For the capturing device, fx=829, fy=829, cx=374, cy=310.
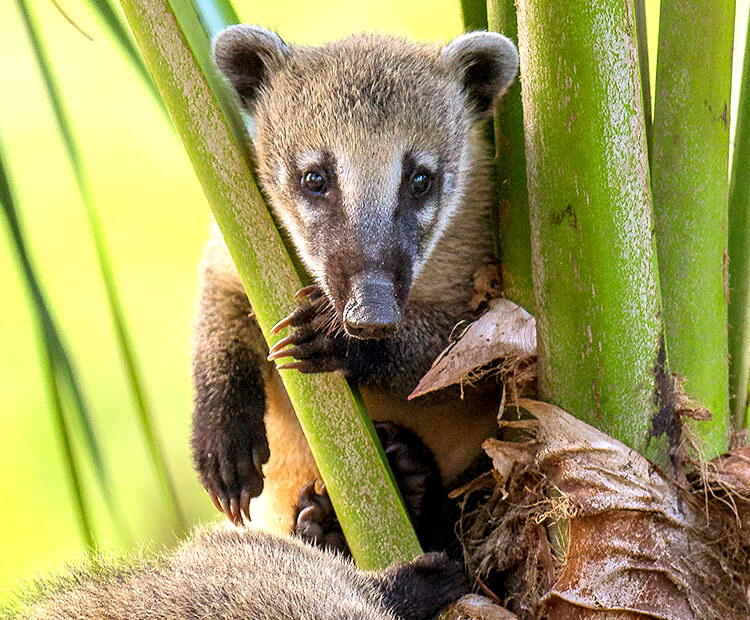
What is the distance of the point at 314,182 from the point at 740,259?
919 millimetres

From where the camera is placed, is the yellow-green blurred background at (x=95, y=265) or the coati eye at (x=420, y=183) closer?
the yellow-green blurred background at (x=95, y=265)

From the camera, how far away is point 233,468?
2.04 meters

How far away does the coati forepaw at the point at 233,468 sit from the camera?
203cm

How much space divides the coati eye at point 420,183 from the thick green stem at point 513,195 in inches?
9.6

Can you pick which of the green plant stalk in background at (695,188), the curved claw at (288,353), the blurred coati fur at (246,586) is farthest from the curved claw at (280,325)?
the green plant stalk in background at (695,188)

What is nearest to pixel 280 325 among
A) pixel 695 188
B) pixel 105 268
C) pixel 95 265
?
pixel 105 268

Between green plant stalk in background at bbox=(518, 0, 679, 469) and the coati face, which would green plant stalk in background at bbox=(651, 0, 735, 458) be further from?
the coati face

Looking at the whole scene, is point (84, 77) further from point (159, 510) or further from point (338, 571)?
point (338, 571)

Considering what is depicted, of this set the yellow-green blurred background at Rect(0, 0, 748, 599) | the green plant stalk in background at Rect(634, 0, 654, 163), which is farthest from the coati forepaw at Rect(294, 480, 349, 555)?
the green plant stalk in background at Rect(634, 0, 654, 163)

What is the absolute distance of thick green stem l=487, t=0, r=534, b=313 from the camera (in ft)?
5.23

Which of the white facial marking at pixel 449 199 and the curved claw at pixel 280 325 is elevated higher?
the curved claw at pixel 280 325

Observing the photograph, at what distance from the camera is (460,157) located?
2.03 m

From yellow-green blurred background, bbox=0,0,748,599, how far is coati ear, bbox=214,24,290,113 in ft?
0.71

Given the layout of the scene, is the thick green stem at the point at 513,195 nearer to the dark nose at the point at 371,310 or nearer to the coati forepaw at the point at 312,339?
the dark nose at the point at 371,310
